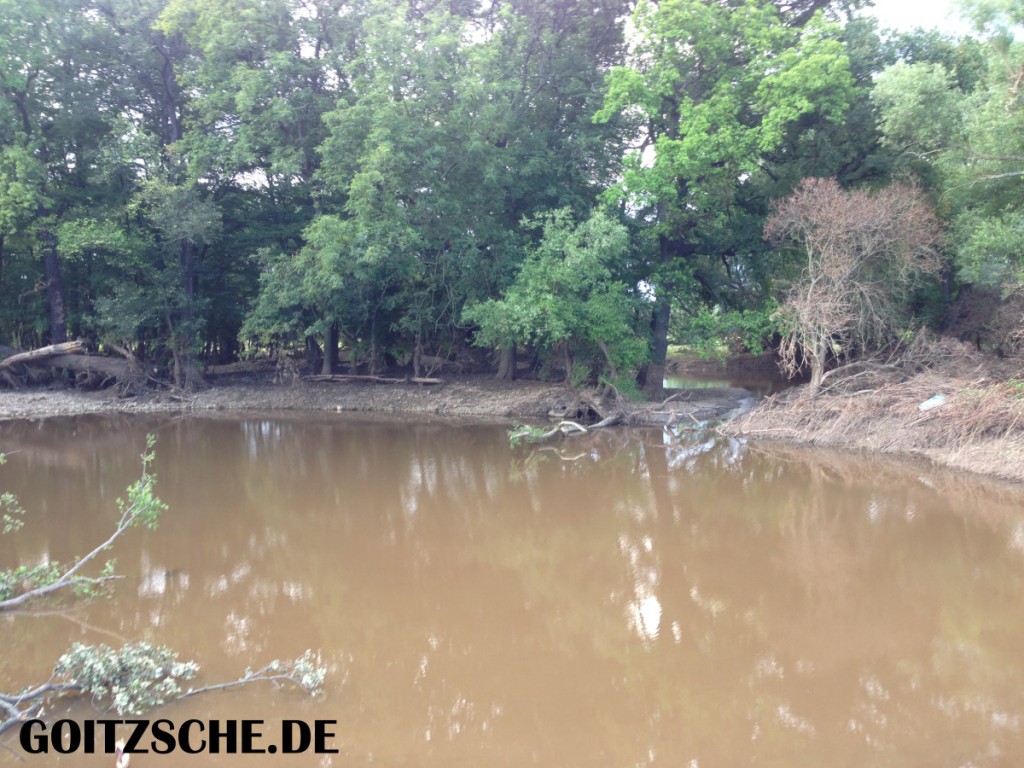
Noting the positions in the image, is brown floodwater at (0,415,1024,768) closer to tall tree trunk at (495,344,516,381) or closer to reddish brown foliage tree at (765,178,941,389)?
reddish brown foliage tree at (765,178,941,389)

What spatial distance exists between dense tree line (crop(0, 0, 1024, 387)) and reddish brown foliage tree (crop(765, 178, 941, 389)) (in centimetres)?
84

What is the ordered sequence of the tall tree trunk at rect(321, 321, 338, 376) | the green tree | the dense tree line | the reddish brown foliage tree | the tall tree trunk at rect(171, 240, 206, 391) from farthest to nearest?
1. the tall tree trunk at rect(321, 321, 338, 376)
2. the tall tree trunk at rect(171, 240, 206, 391)
3. the dense tree line
4. the reddish brown foliage tree
5. the green tree

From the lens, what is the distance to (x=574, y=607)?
7.55 m

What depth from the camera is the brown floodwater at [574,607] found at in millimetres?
5293

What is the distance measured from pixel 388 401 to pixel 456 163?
274 inches

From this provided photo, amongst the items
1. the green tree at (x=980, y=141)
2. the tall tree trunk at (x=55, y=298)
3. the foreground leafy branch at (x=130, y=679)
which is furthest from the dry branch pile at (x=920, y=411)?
the tall tree trunk at (x=55, y=298)

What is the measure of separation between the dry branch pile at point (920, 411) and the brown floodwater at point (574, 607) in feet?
2.52

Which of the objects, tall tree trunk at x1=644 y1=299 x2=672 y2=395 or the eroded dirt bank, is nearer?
the eroded dirt bank

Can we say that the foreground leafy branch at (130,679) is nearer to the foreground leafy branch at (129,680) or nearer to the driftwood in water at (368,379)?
the foreground leafy branch at (129,680)

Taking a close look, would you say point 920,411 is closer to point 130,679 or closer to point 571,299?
point 571,299

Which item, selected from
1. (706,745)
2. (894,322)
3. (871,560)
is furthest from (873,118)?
(706,745)

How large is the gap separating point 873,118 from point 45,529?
19.9 m

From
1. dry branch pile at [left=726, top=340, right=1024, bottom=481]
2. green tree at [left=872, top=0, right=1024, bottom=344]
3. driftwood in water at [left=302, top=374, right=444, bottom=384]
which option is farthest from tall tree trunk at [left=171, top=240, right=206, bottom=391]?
green tree at [left=872, top=0, right=1024, bottom=344]

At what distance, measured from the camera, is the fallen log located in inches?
806
